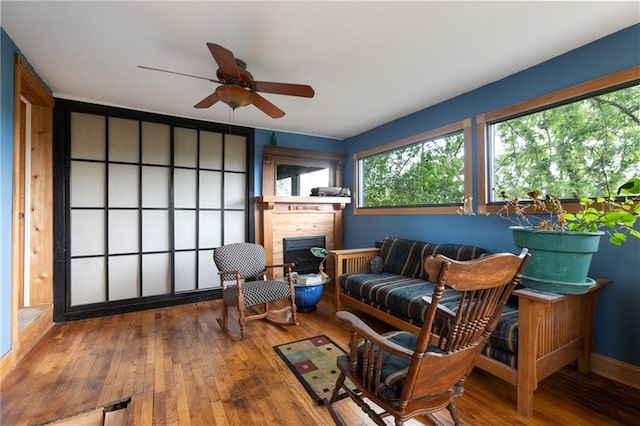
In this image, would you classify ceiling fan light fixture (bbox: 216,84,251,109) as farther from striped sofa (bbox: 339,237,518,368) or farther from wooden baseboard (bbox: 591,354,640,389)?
wooden baseboard (bbox: 591,354,640,389)

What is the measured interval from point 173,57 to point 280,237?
8.38ft

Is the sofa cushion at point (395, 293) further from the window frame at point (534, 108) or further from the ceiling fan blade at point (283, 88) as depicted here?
the ceiling fan blade at point (283, 88)

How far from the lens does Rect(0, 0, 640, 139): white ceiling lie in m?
1.70

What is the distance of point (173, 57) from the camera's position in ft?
7.28

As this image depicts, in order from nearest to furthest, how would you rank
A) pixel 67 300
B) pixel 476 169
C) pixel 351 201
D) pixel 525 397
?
pixel 525 397
pixel 476 169
pixel 67 300
pixel 351 201

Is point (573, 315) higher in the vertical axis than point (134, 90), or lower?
lower

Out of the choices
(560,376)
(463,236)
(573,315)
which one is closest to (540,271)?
(573,315)

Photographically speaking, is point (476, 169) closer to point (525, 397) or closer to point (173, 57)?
point (525, 397)

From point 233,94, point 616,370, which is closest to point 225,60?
point 233,94

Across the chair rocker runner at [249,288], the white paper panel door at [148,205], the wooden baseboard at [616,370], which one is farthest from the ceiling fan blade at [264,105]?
the wooden baseboard at [616,370]

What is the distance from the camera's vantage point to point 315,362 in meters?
Answer: 2.15

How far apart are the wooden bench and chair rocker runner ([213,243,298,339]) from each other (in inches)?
50.7

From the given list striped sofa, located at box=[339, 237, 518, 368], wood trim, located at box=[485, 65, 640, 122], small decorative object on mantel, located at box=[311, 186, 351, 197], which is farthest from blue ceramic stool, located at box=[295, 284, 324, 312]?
wood trim, located at box=[485, 65, 640, 122]

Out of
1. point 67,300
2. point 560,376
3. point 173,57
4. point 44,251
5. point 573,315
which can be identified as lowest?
point 560,376
